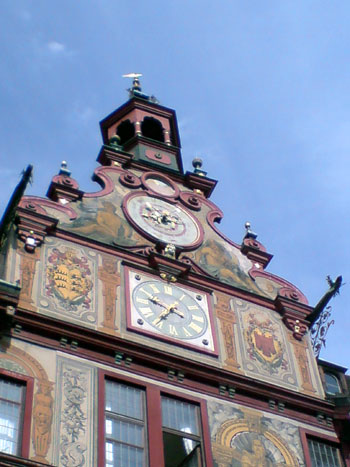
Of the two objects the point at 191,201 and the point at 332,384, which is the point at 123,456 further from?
the point at 191,201

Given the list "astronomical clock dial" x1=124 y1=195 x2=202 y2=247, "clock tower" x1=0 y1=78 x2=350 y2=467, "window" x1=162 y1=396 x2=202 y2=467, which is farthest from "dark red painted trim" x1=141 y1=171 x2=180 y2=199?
"window" x1=162 y1=396 x2=202 y2=467

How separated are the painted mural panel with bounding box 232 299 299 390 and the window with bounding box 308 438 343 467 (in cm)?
131

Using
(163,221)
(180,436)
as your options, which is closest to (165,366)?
(180,436)

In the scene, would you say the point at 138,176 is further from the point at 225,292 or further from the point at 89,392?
the point at 89,392

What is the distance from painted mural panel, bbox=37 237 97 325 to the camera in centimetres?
1964

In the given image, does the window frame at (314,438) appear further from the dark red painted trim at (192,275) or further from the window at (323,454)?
the dark red painted trim at (192,275)

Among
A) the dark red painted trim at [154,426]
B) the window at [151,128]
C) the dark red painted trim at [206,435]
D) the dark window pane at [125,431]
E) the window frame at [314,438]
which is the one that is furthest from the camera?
the window at [151,128]

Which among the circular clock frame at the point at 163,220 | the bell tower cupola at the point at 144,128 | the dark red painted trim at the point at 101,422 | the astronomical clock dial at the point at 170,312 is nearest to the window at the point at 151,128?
the bell tower cupola at the point at 144,128

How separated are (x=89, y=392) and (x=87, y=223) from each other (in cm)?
492

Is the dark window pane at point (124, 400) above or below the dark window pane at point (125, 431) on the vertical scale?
above

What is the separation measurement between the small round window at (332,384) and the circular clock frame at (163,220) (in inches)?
157

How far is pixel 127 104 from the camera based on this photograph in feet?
97.5

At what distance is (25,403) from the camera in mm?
17469

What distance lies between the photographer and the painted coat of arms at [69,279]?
19891 millimetres
